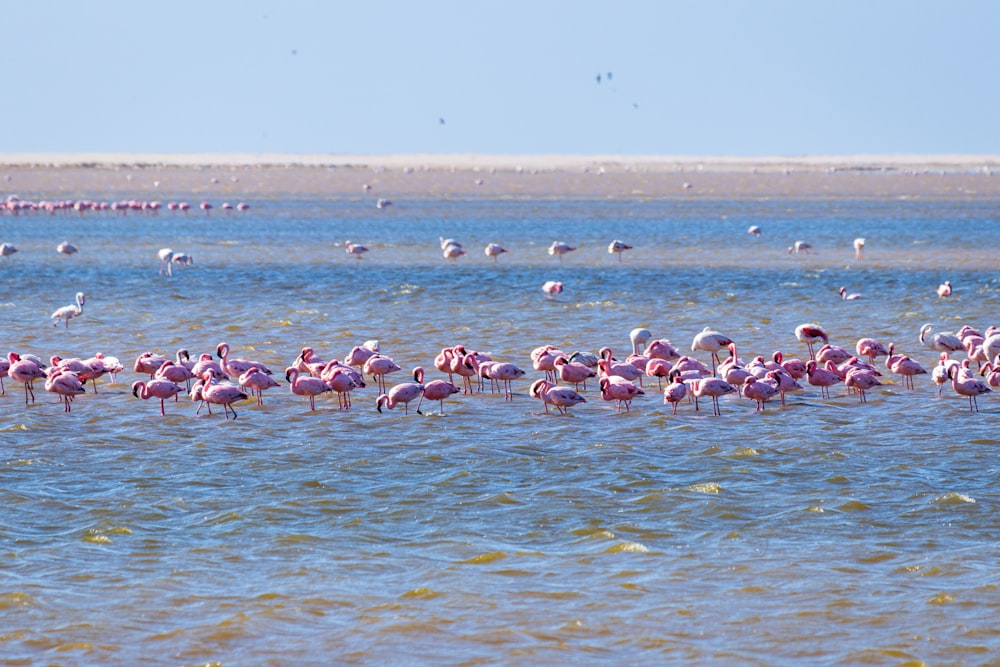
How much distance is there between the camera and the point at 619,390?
14367 millimetres

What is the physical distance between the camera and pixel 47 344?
1914cm

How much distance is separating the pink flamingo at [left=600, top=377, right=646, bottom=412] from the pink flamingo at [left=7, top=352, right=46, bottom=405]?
5.96 m

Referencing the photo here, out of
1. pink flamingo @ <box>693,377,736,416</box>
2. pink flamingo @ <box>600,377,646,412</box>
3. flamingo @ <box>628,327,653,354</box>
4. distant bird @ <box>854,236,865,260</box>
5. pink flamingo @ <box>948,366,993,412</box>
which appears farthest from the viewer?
distant bird @ <box>854,236,865,260</box>

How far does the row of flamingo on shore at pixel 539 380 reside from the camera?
1425cm

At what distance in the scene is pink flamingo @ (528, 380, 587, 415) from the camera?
1422cm

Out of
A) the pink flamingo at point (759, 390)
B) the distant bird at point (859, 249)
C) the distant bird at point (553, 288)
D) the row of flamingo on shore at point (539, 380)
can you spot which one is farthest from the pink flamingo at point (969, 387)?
the distant bird at point (859, 249)

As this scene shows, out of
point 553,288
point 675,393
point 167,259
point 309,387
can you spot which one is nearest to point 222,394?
point 309,387

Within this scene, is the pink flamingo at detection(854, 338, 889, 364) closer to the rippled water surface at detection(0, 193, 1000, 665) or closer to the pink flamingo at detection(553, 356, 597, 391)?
the rippled water surface at detection(0, 193, 1000, 665)

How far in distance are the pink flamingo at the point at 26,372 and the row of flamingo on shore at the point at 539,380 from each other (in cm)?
1

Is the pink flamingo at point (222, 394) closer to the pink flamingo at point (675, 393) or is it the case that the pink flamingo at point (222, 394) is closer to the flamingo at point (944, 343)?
the pink flamingo at point (675, 393)

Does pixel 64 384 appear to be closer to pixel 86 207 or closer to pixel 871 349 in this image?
pixel 871 349

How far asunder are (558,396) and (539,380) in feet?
4.30

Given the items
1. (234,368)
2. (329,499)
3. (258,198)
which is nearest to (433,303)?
(234,368)

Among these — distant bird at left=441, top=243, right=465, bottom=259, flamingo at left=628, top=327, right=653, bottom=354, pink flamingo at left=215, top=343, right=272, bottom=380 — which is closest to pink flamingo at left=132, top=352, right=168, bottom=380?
pink flamingo at left=215, top=343, right=272, bottom=380
